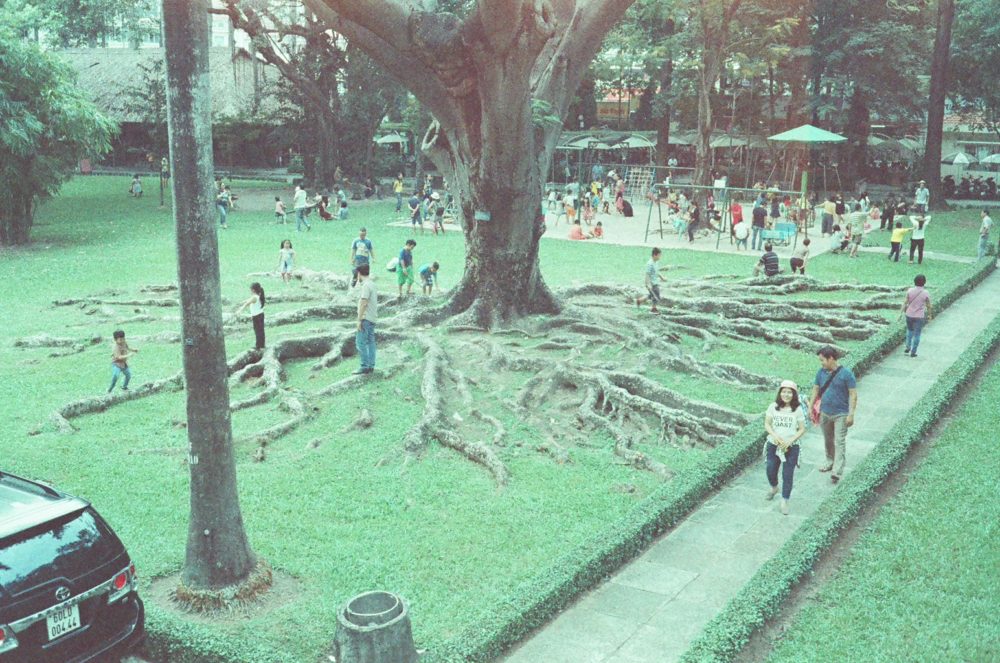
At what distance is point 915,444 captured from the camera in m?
10.4

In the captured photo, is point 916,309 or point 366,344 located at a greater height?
point 916,309

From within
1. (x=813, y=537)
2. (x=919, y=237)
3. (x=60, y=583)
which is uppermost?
(x=919, y=237)

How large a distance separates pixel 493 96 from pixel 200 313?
7.31 m

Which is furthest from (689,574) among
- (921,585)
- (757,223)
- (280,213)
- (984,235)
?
(280,213)

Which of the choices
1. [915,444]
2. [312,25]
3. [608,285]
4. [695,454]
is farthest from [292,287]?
[312,25]

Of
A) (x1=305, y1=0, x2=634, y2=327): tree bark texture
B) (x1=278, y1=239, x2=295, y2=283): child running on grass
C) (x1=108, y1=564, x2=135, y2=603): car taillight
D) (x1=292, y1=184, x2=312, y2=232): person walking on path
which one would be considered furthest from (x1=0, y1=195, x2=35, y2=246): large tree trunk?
(x1=108, y1=564, x2=135, y2=603): car taillight

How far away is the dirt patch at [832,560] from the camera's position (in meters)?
6.45

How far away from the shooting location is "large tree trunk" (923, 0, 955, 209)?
3114cm

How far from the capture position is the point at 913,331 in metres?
14.3

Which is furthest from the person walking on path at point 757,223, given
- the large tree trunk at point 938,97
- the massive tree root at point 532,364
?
the large tree trunk at point 938,97

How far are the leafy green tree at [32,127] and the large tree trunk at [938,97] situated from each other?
2646cm

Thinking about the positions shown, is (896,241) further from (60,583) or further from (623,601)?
(60,583)

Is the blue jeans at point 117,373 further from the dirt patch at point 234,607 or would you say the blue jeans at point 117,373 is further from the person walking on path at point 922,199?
the person walking on path at point 922,199

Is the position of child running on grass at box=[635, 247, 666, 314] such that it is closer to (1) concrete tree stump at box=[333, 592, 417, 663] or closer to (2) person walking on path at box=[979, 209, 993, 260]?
(2) person walking on path at box=[979, 209, 993, 260]
